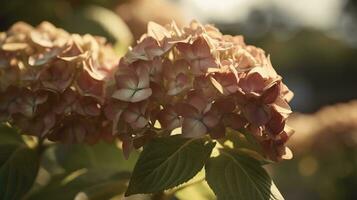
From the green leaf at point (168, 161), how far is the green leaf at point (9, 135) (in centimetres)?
17

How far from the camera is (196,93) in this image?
574mm

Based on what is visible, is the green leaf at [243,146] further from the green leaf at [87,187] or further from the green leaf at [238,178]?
the green leaf at [87,187]

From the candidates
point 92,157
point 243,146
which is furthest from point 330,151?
point 243,146

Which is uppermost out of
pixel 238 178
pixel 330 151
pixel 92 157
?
pixel 238 178

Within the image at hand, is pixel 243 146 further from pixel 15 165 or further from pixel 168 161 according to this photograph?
pixel 15 165

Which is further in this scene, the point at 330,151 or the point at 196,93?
the point at 330,151

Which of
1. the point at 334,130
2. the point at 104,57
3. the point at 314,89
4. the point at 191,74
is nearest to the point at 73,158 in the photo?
the point at 104,57

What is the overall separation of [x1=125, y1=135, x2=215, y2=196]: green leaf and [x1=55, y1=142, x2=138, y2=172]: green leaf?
0.19 m

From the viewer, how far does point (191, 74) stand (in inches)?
23.3

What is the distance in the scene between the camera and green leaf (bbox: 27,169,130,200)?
0.71 meters

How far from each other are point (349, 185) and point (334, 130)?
12 centimetres

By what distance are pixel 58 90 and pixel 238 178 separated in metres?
0.17

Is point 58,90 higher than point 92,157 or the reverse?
higher

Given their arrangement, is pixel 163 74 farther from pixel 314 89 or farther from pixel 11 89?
pixel 314 89
